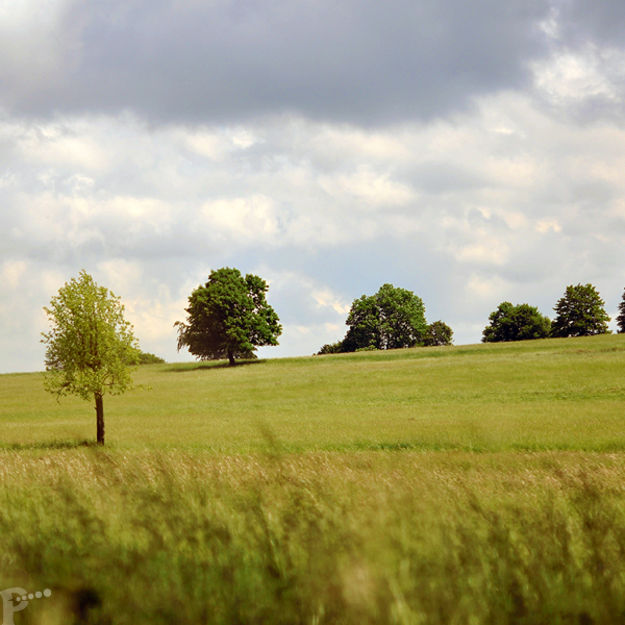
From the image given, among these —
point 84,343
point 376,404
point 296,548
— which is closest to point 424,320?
point 376,404

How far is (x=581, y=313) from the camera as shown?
92938 mm

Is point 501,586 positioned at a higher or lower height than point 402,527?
lower

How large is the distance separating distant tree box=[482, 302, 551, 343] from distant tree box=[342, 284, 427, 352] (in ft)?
46.0

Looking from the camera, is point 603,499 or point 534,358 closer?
point 603,499

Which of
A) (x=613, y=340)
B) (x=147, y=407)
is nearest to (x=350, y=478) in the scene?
(x=147, y=407)

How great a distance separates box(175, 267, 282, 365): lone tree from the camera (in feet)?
212

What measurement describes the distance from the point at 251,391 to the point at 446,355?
22.9 meters

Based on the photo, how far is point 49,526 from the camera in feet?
12.6

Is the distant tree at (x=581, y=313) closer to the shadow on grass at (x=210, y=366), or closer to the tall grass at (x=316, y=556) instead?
the shadow on grass at (x=210, y=366)

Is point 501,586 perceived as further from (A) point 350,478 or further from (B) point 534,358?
(B) point 534,358

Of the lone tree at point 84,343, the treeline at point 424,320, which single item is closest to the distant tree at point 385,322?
the treeline at point 424,320

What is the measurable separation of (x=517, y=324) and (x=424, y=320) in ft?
53.8

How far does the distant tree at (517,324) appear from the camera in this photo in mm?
101000

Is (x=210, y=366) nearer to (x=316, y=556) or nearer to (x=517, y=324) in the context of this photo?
(x=517, y=324)
